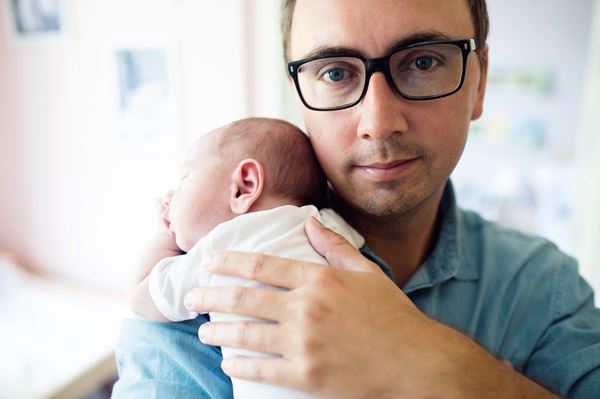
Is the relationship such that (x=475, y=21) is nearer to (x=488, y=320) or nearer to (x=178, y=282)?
(x=488, y=320)

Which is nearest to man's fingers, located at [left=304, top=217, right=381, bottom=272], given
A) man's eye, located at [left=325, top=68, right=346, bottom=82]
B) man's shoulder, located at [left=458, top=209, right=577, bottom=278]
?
man's eye, located at [left=325, top=68, right=346, bottom=82]

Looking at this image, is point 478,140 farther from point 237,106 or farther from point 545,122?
point 237,106

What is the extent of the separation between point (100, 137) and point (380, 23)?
2.17 metres

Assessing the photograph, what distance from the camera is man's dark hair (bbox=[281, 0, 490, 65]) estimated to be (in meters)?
1.01

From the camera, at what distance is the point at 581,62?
14.2ft

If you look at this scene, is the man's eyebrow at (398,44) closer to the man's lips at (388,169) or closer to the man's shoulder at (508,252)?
the man's lips at (388,169)

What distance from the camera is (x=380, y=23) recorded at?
88cm

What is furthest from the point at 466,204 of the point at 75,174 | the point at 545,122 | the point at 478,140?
the point at 75,174

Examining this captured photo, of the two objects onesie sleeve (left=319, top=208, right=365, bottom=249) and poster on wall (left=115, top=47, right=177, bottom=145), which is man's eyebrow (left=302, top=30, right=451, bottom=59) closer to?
onesie sleeve (left=319, top=208, right=365, bottom=249)

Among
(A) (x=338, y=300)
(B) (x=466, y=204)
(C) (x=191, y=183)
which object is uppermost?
(C) (x=191, y=183)

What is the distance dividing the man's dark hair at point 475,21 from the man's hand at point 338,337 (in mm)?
625

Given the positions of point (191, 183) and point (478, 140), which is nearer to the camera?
point (191, 183)

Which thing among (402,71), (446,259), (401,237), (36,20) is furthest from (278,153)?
(36,20)

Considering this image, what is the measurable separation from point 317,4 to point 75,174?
7.53ft
